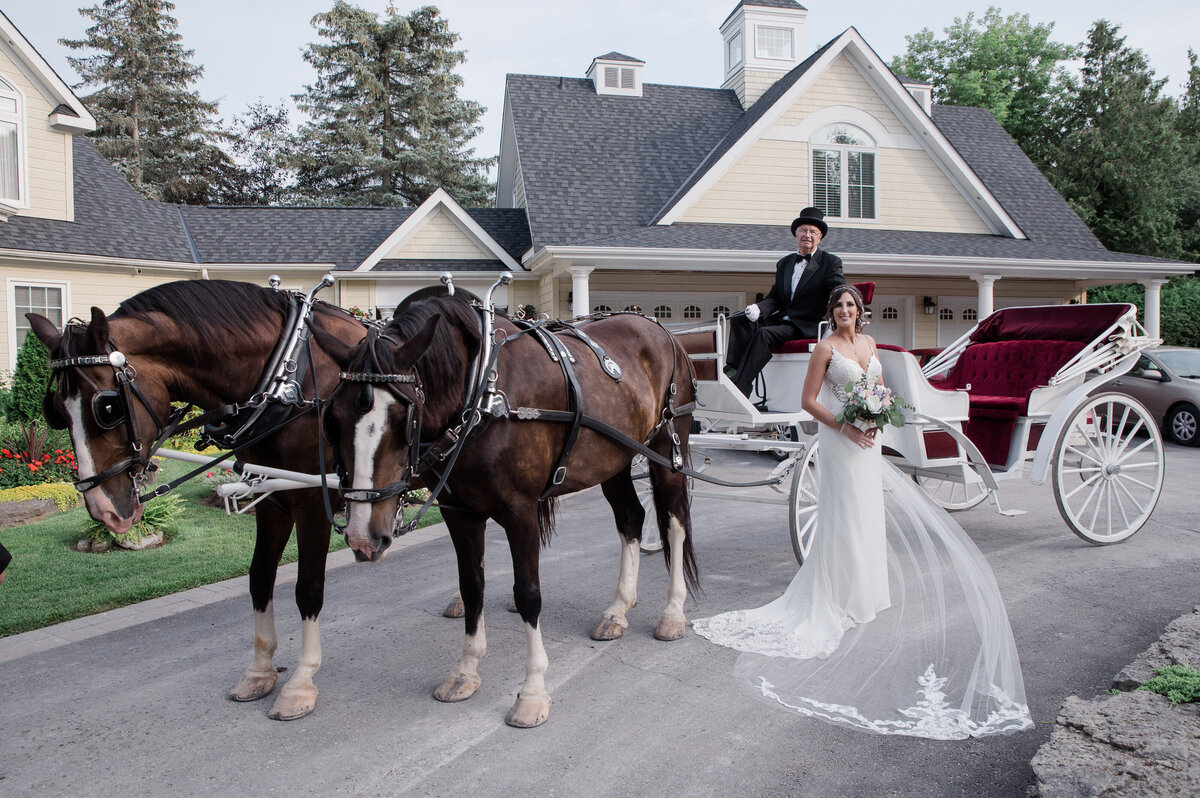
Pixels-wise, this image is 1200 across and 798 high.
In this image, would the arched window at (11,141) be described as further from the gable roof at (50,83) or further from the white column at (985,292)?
the white column at (985,292)

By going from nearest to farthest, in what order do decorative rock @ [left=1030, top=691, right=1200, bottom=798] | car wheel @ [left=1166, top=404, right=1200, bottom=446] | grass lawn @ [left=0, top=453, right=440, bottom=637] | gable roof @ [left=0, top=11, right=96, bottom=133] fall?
decorative rock @ [left=1030, top=691, right=1200, bottom=798] → grass lawn @ [left=0, top=453, right=440, bottom=637] → car wheel @ [left=1166, top=404, right=1200, bottom=446] → gable roof @ [left=0, top=11, right=96, bottom=133]

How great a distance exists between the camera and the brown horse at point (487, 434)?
324 centimetres

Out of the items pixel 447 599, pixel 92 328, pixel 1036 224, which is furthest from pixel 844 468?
pixel 1036 224

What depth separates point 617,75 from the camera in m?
19.1

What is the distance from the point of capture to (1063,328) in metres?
7.45

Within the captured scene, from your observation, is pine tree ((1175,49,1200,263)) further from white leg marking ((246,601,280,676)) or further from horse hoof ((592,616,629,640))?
white leg marking ((246,601,280,676))

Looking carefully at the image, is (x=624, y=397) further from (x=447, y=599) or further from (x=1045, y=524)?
(x=1045, y=524)

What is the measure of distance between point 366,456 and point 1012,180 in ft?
66.9

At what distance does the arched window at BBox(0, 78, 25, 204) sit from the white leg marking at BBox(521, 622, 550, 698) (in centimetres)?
1502

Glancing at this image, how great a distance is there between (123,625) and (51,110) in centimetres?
1349

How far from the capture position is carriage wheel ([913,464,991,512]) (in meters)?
8.17

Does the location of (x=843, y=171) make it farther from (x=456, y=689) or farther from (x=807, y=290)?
(x=456, y=689)

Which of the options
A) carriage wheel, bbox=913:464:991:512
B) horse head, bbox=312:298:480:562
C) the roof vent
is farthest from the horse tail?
the roof vent

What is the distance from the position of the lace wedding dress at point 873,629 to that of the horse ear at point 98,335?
3.36 meters
